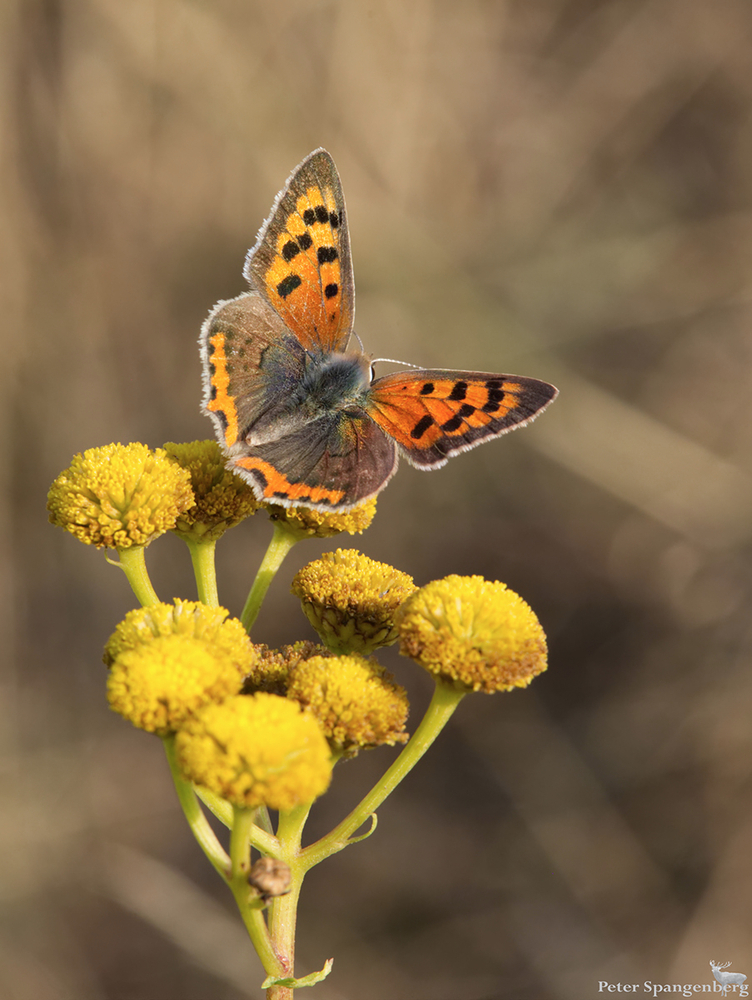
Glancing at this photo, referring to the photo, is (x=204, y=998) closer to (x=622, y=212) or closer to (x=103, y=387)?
(x=103, y=387)

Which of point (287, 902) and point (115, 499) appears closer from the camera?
point (287, 902)

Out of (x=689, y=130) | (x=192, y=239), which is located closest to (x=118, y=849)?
(x=192, y=239)

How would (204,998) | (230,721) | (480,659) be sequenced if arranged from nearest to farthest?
(230,721), (480,659), (204,998)

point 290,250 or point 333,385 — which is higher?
point 290,250

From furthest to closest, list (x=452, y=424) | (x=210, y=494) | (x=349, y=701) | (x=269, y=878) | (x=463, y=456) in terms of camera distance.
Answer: (x=463, y=456)
(x=452, y=424)
(x=210, y=494)
(x=349, y=701)
(x=269, y=878)

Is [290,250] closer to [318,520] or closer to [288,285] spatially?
[288,285]

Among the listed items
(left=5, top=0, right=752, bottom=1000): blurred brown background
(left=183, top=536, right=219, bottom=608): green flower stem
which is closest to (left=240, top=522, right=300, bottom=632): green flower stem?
(left=183, top=536, right=219, bottom=608): green flower stem

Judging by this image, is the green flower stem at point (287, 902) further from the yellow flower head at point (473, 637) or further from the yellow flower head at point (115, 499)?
the yellow flower head at point (115, 499)

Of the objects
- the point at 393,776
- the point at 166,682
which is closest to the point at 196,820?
the point at 166,682
